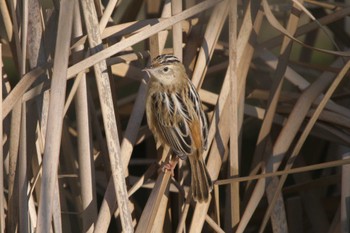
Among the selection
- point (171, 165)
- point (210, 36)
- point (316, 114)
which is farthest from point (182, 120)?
point (316, 114)

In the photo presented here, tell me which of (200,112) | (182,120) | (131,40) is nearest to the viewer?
(131,40)

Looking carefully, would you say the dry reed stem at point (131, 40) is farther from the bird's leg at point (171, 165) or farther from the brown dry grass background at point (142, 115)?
the bird's leg at point (171, 165)

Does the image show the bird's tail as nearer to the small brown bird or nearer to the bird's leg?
the small brown bird

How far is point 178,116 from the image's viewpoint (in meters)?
4.23

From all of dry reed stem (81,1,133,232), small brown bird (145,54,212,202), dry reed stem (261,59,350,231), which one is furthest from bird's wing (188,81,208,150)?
dry reed stem (81,1,133,232)

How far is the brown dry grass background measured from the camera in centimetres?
317

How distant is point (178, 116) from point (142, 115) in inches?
20.7

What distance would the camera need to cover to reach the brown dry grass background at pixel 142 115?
10.4 feet

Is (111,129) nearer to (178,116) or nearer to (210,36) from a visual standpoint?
(210,36)

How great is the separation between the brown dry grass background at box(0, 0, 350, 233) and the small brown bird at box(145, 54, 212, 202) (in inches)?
2.7

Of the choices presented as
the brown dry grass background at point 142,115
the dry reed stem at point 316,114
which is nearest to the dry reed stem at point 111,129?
the brown dry grass background at point 142,115

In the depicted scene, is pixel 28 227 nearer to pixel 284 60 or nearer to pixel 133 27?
pixel 133 27

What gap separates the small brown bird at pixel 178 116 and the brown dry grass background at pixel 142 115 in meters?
0.07

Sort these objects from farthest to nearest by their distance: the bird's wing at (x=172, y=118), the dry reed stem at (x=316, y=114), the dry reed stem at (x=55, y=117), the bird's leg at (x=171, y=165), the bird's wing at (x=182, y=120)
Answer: the bird's wing at (x=172, y=118) < the bird's wing at (x=182, y=120) < the bird's leg at (x=171, y=165) < the dry reed stem at (x=316, y=114) < the dry reed stem at (x=55, y=117)
